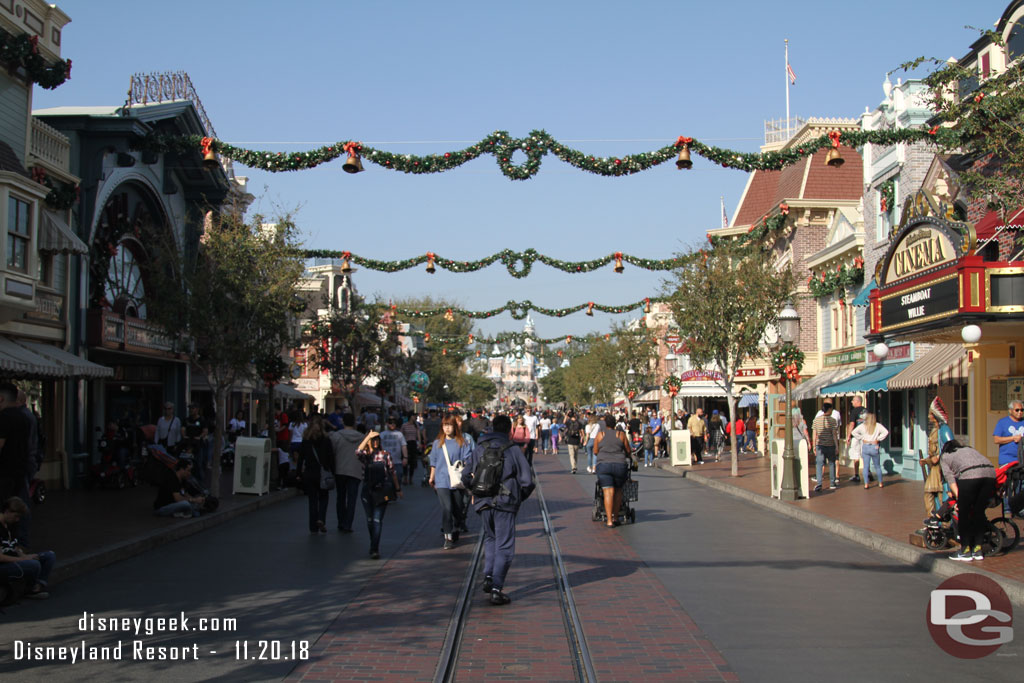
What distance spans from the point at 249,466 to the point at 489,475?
1170 centimetres

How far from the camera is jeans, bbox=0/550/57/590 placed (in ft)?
28.7

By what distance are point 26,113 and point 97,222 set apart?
14.6ft

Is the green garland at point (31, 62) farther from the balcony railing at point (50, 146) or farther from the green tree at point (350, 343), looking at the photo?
the green tree at point (350, 343)

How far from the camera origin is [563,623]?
829 cm

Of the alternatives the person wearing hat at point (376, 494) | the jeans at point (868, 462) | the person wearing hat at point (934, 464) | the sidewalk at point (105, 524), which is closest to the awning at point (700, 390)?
the jeans at point (868, 462)

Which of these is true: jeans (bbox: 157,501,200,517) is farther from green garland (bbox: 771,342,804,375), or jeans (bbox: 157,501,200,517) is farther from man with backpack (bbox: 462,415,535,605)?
green garland (bbox: 771,342,804,375)

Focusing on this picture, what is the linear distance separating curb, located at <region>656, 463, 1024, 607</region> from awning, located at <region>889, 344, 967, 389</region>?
205 inches

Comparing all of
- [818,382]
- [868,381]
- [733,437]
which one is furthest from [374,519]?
[818,382]

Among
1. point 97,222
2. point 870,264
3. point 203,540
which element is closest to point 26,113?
point 97,222

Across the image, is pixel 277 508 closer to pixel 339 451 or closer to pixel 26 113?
pixel 339 451

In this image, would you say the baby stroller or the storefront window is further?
the storefront window

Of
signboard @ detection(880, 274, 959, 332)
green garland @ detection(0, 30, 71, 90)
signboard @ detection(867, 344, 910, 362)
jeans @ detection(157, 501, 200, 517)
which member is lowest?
jeans @ detection(157, 501, 200, 517)

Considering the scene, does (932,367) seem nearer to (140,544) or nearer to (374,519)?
(374,519)

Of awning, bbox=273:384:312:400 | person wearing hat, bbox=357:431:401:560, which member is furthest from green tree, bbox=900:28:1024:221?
awning, bbox=273:384:312:400
